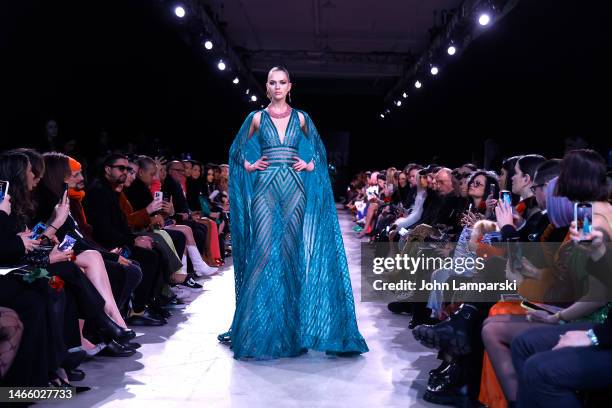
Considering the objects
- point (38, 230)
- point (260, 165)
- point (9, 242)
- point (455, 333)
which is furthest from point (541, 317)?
point (38, 230)

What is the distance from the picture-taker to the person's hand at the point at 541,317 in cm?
241

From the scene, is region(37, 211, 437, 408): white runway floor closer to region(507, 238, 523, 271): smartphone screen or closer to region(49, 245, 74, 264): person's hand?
region(49, 245, 74, 264): person's hand

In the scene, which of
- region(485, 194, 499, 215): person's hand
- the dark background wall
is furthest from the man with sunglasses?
region(485, 194, 499, 215): person's hand

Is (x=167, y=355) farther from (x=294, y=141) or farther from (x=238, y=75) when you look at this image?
(x=238, y=75)

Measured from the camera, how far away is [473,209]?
454 centimetres

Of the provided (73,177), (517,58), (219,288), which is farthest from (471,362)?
(517,58)

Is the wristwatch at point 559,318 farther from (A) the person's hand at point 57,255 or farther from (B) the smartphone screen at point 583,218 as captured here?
(A) the person's hand at point 57,255

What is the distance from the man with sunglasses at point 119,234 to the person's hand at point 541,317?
2495 mm

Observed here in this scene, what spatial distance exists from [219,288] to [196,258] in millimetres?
575

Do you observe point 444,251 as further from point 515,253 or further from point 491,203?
point 515,253

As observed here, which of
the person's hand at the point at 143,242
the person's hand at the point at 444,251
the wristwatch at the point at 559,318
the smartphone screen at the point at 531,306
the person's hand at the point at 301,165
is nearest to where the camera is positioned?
the wristwatch at the point at 559,318

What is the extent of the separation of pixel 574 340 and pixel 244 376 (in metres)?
1.57

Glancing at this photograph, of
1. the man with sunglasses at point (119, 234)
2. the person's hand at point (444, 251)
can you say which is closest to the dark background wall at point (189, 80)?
the man with sunglasses at point (119, 234)

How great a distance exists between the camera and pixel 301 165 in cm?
371
